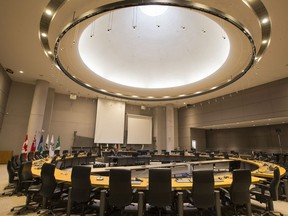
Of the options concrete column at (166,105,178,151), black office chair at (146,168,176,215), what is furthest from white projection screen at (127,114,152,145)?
black office chair at (146,168,176,215)

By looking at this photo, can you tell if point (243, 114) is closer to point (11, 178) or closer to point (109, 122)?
point (109, 122)

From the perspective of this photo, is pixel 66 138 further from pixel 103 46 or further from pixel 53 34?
pixel 53 34

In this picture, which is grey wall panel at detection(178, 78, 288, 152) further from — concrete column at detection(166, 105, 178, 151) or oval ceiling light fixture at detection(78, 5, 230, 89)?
oval ceiling light fixture at detection(78, 5, 230, 89)

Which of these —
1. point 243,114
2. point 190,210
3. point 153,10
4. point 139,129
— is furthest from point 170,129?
point 190,210

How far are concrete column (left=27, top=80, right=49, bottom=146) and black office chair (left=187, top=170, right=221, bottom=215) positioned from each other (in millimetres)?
10316

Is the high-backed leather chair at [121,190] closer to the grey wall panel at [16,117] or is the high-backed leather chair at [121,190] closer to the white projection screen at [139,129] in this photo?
the grey wall panel at [16,117]

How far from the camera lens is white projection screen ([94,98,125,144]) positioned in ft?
45.8

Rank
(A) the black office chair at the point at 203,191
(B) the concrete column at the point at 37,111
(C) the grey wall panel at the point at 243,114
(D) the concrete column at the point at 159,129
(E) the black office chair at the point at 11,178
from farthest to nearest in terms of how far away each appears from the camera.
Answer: (D) the concrete column at the point at 159,129, (B) the concrete column at the point at 37,111, (C) the grey wall panel at the point at 243,114, (E) the black office chair at the point at 11,178, (A) the black office chair at the point at 203,191

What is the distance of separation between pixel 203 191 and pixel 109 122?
477 inches

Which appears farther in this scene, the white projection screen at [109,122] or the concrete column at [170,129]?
the concrete column at [170,129]

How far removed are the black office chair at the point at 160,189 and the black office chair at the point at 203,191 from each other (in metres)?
0.44

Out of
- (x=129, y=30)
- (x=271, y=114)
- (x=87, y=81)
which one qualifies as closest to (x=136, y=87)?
(x=87, y=81)

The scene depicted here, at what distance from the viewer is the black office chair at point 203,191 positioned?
295 cm

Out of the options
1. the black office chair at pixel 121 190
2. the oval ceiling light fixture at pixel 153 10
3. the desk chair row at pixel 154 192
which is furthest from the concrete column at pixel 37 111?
the black office chair at pixel 121 190
